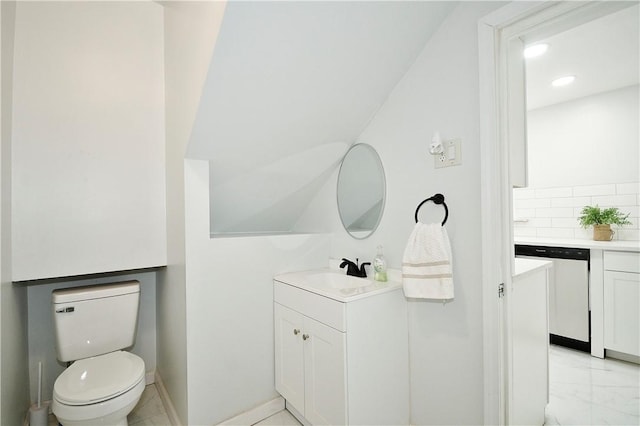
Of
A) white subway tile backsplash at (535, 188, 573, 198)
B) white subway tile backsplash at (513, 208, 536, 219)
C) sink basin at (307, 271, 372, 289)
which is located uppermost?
white subway tile backsplash at (535, 188, 573, 198)

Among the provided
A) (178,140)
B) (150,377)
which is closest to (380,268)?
(178,140)

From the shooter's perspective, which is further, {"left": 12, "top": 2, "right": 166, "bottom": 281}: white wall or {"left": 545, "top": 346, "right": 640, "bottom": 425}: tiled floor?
{"left": 545, "top": 346, "right": 640, "bottom": 425}: tiled floor

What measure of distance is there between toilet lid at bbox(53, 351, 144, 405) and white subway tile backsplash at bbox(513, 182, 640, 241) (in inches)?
147

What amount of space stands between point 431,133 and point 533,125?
2.51 meters

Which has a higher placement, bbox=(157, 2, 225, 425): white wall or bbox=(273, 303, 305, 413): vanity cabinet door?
bbox=(157, 2, 225, 425): white wall

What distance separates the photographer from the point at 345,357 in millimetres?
1359

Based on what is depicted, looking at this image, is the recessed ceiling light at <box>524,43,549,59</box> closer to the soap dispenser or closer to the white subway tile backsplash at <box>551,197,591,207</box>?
the white subway tile backsplash at <box>551,197,591,207</box>

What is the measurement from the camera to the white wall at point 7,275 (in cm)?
133

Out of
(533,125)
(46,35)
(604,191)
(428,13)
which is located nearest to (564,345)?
(604,191)

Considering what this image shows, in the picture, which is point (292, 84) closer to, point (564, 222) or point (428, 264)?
point (428, 264)

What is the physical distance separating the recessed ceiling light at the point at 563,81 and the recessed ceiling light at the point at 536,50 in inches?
24.9

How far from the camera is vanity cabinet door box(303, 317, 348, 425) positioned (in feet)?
4.52

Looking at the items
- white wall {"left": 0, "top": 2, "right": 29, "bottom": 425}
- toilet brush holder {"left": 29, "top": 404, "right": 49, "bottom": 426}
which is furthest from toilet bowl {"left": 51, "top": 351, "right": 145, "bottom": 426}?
toilet brush holder {"left": 29, "top": 404, "right": 49, "bottom": 426}

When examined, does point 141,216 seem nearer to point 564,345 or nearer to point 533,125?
point 564,345
